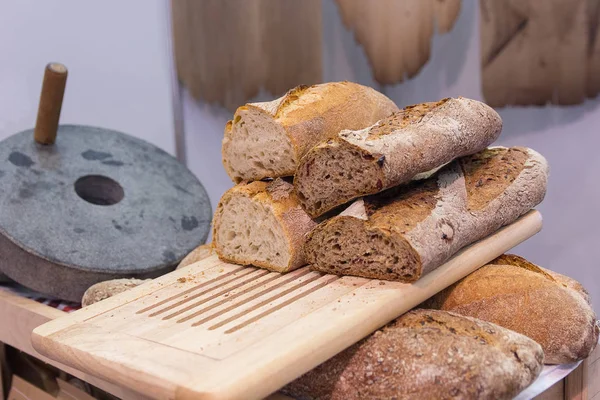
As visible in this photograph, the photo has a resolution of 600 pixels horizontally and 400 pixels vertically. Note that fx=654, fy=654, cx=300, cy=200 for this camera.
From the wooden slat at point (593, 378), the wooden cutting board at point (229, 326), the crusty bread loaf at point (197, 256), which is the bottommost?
the wooden slat at point (593, 378)

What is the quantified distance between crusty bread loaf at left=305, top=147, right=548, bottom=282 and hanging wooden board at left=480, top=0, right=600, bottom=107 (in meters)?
0.88

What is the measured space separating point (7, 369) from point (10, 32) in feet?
5.32

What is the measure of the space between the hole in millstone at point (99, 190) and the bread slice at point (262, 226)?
106 centimetres

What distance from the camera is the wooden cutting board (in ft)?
3.85

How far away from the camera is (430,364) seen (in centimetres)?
131

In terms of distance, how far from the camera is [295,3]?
346 centimetres

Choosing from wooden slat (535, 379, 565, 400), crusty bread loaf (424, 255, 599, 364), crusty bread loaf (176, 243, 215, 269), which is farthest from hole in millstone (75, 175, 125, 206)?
wooden slat (535, 379, 565, 400)

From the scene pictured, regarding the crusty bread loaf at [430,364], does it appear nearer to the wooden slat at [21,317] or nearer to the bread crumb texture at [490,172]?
the bread crumb texture at [490,172]

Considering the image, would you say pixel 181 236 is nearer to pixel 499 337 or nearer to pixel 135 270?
pixel 135 270

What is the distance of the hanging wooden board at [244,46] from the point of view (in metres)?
3.51

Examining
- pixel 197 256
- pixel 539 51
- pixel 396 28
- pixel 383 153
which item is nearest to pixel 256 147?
pixel 383 153

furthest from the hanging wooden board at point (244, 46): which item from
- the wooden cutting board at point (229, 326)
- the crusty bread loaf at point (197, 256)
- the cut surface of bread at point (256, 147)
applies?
the wooden cutting board at point (229, 326)

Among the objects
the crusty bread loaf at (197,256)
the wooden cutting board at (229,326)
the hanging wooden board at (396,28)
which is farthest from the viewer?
the hanging wooden board at (396,28)

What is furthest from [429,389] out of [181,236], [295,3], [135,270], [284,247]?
[295,3]
